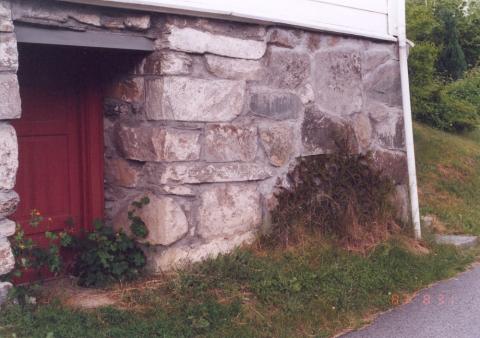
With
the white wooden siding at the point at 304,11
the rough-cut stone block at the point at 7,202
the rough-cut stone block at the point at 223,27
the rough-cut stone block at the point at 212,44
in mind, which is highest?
the white wooden siding at the point at 304,11

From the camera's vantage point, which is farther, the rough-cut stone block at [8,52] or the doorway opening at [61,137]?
the doorway opening at [61,137]

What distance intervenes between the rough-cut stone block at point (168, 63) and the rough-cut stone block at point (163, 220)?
92cm

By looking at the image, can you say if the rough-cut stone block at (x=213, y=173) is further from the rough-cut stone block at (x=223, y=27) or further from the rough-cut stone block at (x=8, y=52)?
the rough-cut stone block at (x=8, y=52)

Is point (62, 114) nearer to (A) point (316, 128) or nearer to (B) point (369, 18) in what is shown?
(A) point (316, 128)

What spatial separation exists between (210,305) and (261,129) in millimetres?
1656

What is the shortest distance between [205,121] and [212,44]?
0.59 meters

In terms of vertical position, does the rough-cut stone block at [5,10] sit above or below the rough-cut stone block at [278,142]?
above

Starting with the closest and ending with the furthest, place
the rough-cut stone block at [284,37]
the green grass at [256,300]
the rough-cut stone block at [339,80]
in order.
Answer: the green grass at [256,300] → the rough-cut stone block at [284,37] → the rough-cut stone block at [339,80]

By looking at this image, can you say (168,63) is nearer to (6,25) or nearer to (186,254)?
(6,25)

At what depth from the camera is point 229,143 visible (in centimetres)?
548

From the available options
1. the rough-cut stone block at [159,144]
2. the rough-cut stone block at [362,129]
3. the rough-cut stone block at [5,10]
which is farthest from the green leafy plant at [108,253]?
the rough-cut stone block at [362,129]

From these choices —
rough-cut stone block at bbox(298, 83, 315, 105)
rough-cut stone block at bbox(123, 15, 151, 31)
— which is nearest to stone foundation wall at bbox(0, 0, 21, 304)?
rough-cut stone block at bbox(123, 15, 151, 31)

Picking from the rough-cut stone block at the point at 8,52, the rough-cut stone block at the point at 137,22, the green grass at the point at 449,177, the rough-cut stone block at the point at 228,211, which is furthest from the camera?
the green grass at the point at 449,177

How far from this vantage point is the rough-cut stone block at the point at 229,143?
537cm
